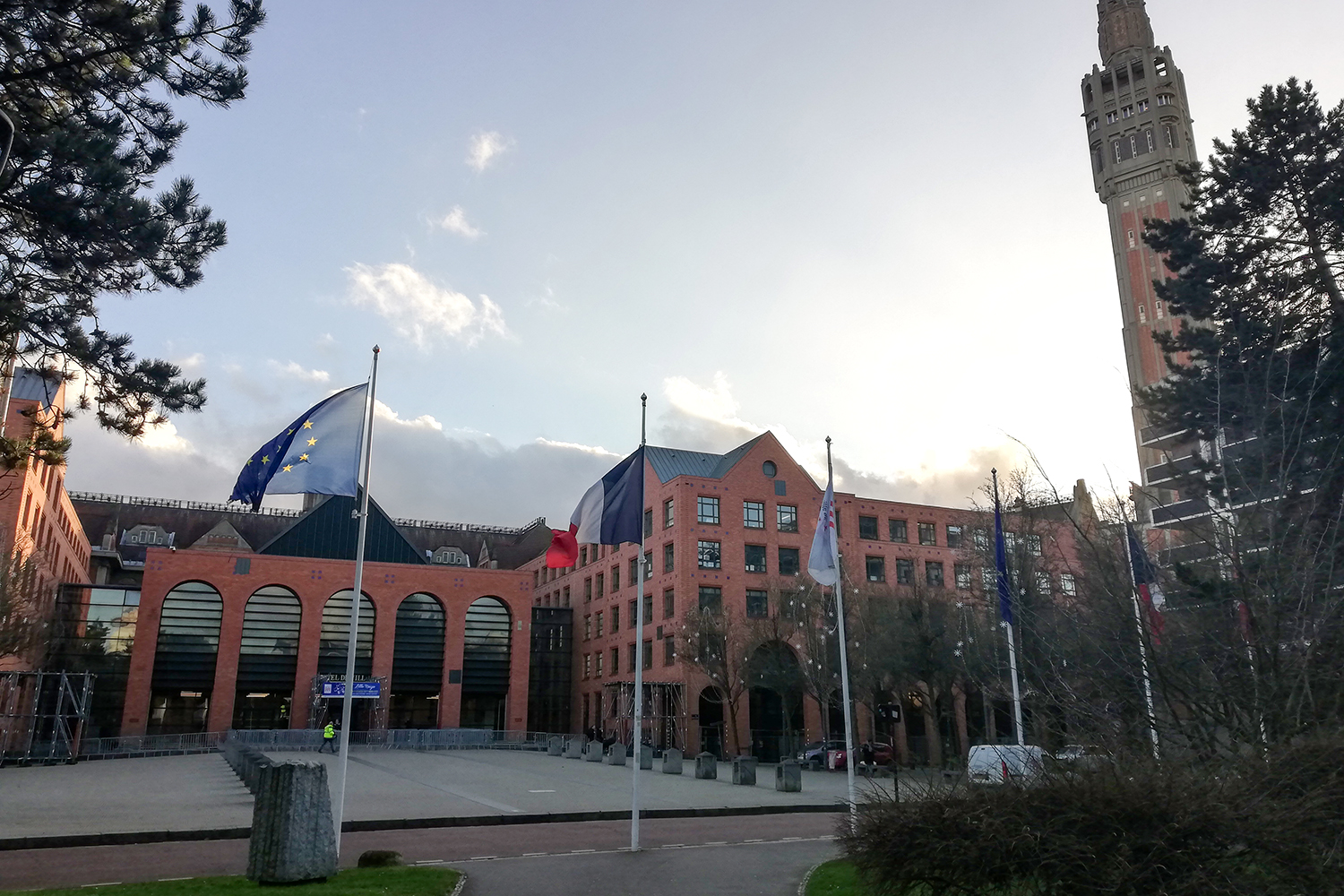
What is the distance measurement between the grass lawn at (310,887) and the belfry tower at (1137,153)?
8122 cm

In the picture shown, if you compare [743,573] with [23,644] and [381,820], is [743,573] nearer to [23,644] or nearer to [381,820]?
[23,644]

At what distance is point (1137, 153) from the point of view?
89.6 meters

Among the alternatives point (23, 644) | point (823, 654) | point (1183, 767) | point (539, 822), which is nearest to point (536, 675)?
point (823, 654)

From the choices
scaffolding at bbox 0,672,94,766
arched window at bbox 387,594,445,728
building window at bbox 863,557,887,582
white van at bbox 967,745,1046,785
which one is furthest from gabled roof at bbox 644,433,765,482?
white van at bbox 967,745,1046,785

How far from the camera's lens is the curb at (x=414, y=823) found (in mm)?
16547

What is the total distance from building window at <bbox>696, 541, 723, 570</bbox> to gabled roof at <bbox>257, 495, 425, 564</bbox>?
2071cm

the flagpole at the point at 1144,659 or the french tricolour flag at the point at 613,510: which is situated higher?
the french tricolour flag at the point at 613,510

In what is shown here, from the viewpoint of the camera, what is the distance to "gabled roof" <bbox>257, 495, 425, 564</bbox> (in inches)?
2507

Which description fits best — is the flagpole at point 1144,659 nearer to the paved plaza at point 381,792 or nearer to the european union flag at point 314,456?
the paved plaza at point 381,792

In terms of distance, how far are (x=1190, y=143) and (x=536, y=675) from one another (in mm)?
78404

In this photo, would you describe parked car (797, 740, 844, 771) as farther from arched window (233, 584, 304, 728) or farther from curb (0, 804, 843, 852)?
arched window (233, 584, 304, 728)

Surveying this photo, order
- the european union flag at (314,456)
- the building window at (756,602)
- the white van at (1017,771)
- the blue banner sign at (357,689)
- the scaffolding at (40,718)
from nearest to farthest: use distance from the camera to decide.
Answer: the white van at (1017,771)
the european union flag at (314,456)
the scaffolding at (40,718)
the blue banner sign at (357,689)
the building window at (756,602)

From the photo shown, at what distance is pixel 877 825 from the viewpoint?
823 centimetres

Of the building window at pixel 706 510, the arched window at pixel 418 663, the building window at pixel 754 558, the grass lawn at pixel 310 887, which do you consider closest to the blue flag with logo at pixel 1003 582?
the grass lawn at pixel 310 887
